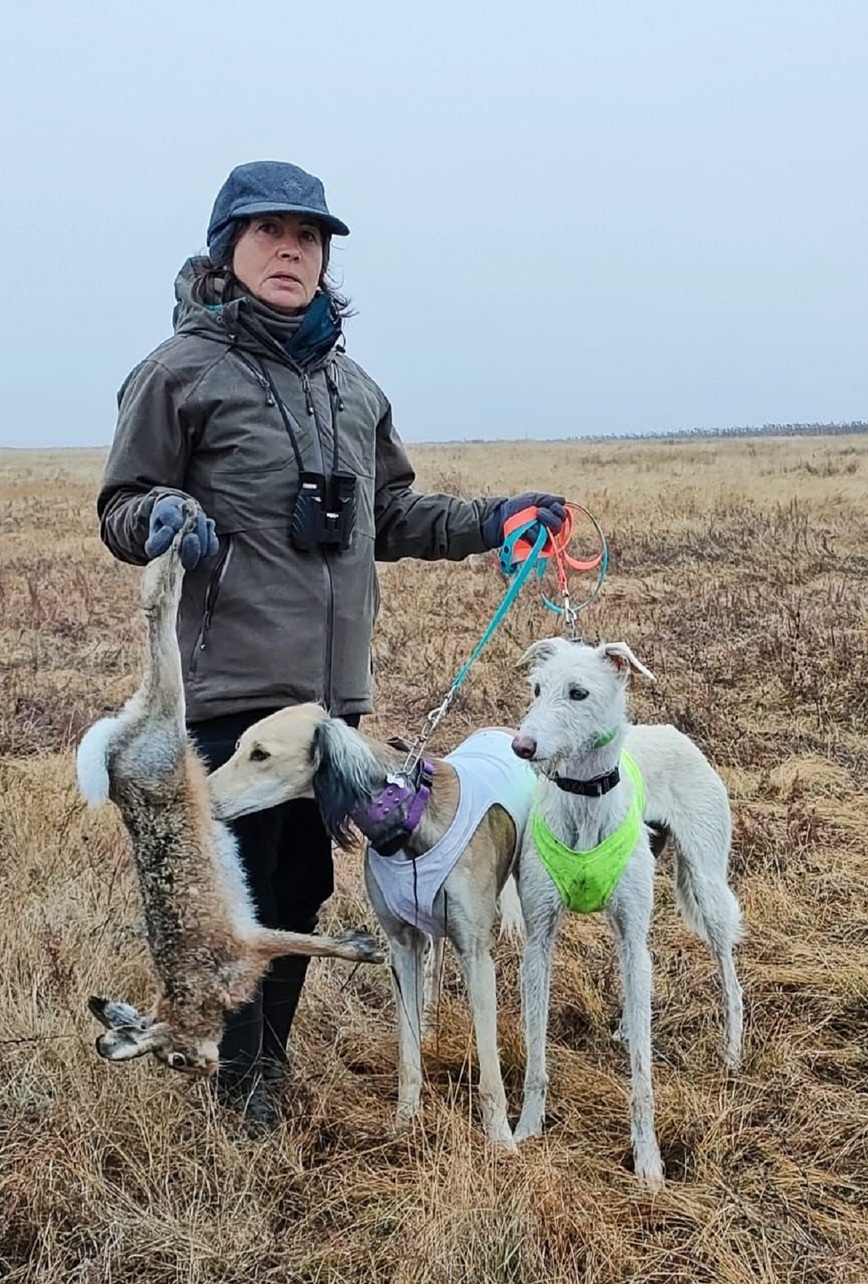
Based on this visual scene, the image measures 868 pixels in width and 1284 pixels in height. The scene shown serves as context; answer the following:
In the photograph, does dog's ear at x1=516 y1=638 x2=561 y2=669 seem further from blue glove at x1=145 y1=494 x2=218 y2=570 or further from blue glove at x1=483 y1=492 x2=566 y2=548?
blue glove at x1=145 y1=494 x2=218 y2=570

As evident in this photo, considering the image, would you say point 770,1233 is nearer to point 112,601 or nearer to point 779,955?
point 779,955

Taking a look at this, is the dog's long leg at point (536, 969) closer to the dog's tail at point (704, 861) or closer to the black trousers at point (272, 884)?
the black trousers at point (272, 884)

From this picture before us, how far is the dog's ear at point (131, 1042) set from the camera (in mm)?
2527

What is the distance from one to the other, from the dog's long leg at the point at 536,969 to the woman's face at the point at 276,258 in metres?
1.97

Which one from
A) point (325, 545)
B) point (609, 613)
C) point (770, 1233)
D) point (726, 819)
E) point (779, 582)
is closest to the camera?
point (770, 1233)

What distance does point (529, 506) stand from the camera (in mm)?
3750

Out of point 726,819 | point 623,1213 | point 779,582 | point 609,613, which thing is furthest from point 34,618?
point 623,1213

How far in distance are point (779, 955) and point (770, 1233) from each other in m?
1.69

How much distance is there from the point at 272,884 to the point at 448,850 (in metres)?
0.58

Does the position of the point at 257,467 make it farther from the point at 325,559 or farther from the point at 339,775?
the point at 339,775

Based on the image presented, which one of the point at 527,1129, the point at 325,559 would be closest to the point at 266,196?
the point at 325,559

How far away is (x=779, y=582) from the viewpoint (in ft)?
43.6

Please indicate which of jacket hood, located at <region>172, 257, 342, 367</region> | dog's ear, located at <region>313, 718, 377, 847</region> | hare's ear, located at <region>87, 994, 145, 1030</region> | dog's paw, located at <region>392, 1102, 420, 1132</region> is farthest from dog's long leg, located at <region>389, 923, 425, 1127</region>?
jacket hood, located at <region>172, 257, 342, 367</region>

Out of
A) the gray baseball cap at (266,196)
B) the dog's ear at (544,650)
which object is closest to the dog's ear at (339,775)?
the dog's ear at (544,650)
